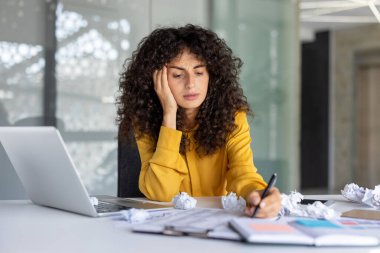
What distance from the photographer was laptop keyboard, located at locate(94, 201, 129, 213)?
138 cm

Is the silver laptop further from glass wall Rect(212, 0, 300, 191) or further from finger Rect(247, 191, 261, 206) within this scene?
glass wall Rect(212, 0, 300, 191)

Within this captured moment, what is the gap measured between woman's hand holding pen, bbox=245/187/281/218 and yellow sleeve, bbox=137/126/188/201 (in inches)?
20.6

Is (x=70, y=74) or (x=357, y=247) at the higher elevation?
(x=70, y=74)

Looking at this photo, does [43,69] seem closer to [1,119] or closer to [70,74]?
[70,74]

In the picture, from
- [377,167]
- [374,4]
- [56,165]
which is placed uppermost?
[374,4]

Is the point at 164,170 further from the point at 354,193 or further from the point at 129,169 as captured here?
the point at 354,193

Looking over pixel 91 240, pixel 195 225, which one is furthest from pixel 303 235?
pixel 91 240

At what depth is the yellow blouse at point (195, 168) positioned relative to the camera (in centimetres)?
176

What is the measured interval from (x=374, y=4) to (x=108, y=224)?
21.5ft

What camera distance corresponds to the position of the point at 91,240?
3.47 feet

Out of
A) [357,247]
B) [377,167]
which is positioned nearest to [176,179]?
[357,247]

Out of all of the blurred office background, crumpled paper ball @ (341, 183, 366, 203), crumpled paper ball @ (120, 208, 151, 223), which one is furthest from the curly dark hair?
the blurred office background

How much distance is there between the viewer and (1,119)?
11.0 feet

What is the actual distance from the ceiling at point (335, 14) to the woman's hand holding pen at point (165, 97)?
18.0 ft
